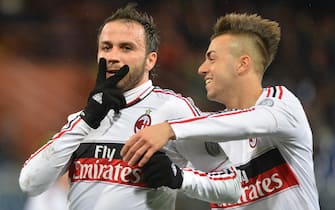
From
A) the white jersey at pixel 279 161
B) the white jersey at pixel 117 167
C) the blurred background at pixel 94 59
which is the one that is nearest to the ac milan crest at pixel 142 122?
the white jersey at pixel 117 167

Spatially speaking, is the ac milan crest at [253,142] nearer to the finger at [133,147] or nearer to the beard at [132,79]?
the beard at [132,79]

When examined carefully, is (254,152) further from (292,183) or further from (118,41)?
(118,41)

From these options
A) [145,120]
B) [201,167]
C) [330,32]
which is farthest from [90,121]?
[330,32]

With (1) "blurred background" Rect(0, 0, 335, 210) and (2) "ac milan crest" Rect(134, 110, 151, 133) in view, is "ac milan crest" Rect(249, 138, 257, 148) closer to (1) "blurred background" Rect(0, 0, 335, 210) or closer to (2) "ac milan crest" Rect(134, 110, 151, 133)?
(2) "ac milan crest" Rect(134, 110, 151, 133)

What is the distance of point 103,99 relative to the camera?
198 centimetres

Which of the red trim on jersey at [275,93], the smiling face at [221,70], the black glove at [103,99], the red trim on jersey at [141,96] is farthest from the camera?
the smiling face at [221,70]

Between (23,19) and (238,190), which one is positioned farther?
(23,19)

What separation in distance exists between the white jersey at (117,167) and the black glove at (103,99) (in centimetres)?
4

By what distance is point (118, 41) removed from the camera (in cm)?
210

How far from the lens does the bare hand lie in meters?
1.88

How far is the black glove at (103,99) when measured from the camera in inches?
78.2

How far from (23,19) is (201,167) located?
3.08m

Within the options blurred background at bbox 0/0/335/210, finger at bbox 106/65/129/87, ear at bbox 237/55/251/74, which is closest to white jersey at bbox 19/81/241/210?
finger at bbox 106/65/129/87

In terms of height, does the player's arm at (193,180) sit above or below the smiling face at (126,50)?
below
